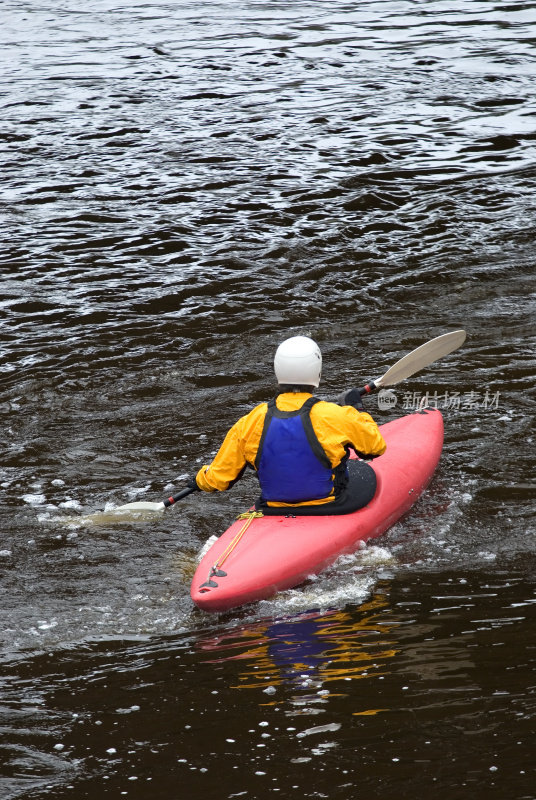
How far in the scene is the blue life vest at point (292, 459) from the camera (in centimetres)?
523

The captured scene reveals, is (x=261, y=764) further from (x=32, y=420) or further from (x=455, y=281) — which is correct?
(x=455, y=281)

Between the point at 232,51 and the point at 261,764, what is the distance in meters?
18.6

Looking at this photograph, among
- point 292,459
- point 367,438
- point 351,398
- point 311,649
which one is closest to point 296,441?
point 292,459

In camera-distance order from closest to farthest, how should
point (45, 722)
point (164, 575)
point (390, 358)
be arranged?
point (45, 722) < point (164, 575) < point (390, 358)

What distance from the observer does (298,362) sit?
17.0ft

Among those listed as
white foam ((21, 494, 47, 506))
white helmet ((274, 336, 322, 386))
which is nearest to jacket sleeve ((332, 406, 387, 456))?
white helmet ((274, 336, 322, 386))

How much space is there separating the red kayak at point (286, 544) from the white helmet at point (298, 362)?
782mm

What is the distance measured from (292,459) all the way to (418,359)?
1989mm

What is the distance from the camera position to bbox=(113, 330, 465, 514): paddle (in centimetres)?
612

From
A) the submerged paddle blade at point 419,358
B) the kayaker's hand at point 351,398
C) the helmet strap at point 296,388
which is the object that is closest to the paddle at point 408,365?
the submerged paddle blade at point 419,358

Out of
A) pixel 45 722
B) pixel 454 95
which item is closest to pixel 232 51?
pixel 454 95

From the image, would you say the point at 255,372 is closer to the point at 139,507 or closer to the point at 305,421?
the point at 139,507

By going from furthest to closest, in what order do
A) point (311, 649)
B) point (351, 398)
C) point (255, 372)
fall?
point (255, 372) < point (351, 398) < point (311, 649)

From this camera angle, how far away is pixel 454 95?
16766 millimetres
